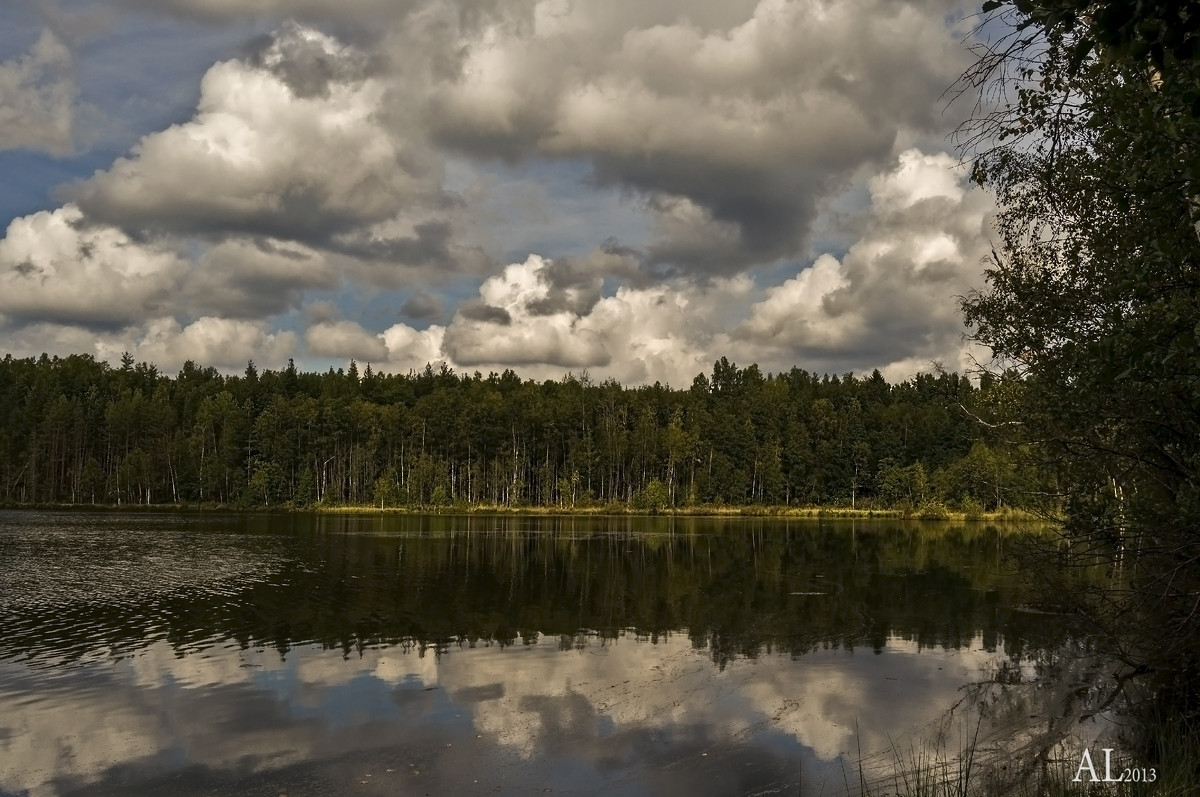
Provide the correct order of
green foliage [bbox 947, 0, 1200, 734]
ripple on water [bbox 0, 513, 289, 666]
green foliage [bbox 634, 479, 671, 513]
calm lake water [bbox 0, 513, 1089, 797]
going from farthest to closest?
green foliage [bbox 634, 479, 671, 513] < ripple on water [bbox 0, 513, 289, 666] < calm lake water [bbox 0, 513, 1089, 797] < green foliage [bbox 947, 0, 1200, 734]

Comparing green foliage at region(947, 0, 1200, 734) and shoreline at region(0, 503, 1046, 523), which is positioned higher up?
green foliage at region(947, 0, 1200, 734)

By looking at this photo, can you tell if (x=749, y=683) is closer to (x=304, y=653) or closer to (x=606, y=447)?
(x=304, y=653)

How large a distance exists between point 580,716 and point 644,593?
21074 millimetres

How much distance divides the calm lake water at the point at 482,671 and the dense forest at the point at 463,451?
84381 millimetres

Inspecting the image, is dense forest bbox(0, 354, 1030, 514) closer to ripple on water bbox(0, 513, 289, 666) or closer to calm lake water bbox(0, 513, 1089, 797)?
ripple on water bbox(0, 513, 289, 666)

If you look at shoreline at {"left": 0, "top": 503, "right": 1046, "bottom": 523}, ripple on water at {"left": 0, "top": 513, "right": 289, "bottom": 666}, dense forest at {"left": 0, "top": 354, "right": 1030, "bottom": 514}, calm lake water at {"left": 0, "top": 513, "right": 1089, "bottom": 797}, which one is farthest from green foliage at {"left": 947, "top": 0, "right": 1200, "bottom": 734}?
dense forest at {"left": 0, "top": 354, "right": 1030, "bottom": 514}

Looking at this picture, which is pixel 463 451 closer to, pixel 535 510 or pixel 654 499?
pixel 535 510

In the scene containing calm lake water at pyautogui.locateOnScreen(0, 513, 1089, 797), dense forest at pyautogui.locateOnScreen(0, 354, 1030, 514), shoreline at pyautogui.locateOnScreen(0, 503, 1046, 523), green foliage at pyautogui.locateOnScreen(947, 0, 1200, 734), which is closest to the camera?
green foliage at pyautogui.locateOnScreen(947, 0, 1200, 734)

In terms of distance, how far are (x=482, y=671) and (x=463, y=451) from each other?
119 m

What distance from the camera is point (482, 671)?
2378cm

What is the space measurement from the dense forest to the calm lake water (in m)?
84.4

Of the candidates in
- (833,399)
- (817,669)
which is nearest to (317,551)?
(817,669)

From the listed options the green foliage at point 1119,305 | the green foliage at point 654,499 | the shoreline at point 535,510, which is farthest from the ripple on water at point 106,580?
the green foliage at point 654,499

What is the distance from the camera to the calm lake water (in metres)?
15.9
